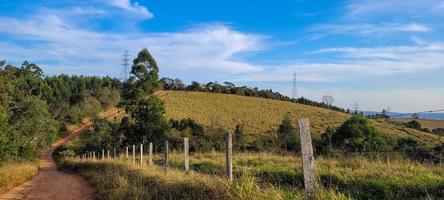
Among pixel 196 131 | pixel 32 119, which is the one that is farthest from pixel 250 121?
pixel 32 119

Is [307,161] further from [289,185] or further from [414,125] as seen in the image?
[414,125]

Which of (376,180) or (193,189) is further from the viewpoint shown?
(376,180)

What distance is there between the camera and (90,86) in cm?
14275

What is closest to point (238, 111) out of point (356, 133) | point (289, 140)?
point (356, 133)

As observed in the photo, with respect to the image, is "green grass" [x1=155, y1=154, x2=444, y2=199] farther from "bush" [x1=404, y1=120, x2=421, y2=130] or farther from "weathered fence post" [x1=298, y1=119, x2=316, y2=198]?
"bush" [x1=404, y1=120, x2=421, y2=130]

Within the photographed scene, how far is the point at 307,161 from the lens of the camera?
6879 millimetres

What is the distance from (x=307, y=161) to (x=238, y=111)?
9097cm

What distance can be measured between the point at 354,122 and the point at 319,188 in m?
34.2

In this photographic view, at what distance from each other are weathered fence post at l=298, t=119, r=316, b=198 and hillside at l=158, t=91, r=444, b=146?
65769mm

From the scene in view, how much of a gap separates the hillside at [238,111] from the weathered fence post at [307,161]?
65.8 meters

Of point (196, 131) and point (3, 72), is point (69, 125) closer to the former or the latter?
point (196, 131)

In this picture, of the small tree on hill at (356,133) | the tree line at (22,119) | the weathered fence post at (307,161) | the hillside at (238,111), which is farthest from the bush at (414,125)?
the weathered fence post at (307,161)

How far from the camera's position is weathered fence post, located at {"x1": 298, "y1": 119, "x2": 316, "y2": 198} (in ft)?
22.4

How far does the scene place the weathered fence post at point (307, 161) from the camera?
6.81 meters
